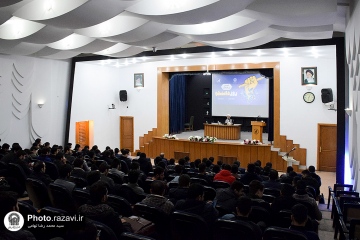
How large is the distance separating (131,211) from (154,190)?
15.0 inches

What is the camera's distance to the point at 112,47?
11.9 meters

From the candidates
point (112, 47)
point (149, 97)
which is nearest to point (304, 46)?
point (112, 47)

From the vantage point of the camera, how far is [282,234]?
10.5 feet

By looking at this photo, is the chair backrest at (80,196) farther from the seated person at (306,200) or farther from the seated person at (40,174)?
the seated person at (306,200)

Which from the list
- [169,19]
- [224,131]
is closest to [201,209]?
[169,19]

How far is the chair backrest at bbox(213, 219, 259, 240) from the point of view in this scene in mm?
3375

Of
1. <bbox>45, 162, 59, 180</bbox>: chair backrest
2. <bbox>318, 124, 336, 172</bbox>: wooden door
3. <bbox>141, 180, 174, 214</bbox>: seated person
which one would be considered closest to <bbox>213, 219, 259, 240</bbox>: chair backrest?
<bbox>141, 180, 174, 214</bbox>: seated person

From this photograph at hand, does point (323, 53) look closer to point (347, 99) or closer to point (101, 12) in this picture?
point (347, 99)

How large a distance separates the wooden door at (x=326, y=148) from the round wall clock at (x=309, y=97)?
3.25 feet

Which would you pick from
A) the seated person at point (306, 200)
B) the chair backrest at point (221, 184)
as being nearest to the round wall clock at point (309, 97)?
the chair backrest at point (221, 184)

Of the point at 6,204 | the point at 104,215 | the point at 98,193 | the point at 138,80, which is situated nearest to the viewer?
the point at 6,204

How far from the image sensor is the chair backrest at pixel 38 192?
529 centimetres

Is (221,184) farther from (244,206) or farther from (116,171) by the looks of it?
(244,206)

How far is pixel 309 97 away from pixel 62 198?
35.5ft
